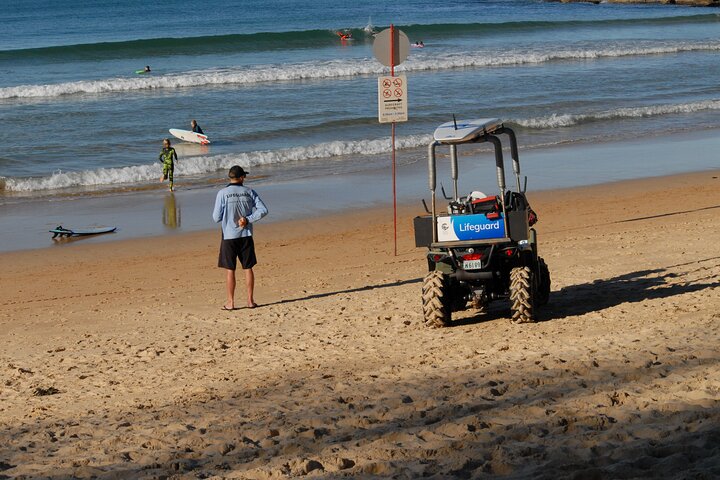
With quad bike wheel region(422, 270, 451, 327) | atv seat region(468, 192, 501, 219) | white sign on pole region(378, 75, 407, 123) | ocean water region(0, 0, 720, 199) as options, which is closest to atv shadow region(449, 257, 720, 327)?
quad bike wheel region(422, 270, 451, 327)

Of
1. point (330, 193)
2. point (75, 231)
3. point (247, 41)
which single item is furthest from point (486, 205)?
point (247, 41)

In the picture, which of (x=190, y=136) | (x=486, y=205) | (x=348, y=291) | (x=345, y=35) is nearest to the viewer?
(x=486, y=205)

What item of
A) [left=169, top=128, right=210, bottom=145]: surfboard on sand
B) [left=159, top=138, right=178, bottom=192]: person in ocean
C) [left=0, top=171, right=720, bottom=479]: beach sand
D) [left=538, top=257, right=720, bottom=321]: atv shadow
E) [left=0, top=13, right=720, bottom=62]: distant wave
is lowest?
[left=0, top=171, right=720, bottom=479]: beach sand

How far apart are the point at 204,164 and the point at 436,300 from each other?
15182mm

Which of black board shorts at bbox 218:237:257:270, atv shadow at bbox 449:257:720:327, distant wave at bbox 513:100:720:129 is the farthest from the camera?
distant wave at bbox 513:100:720:129

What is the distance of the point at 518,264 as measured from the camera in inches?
376

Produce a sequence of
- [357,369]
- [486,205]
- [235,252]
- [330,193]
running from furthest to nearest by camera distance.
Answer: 1. [330,193]
2. [235,252]
3. [486,205]
4. [357,369]

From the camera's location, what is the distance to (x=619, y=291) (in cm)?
1100

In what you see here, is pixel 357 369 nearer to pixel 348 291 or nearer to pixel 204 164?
pixel 348 291

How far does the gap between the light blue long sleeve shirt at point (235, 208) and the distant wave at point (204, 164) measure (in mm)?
11601

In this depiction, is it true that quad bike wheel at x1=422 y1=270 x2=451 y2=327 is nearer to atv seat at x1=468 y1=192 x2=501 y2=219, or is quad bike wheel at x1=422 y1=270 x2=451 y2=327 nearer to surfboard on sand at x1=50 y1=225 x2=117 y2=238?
atv seat at x1=468 y1=192 x2=501 y2=219

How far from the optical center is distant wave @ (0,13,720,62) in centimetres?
5253

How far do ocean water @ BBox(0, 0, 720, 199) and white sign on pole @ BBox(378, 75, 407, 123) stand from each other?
30.2ft

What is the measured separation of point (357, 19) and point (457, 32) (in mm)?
16119
